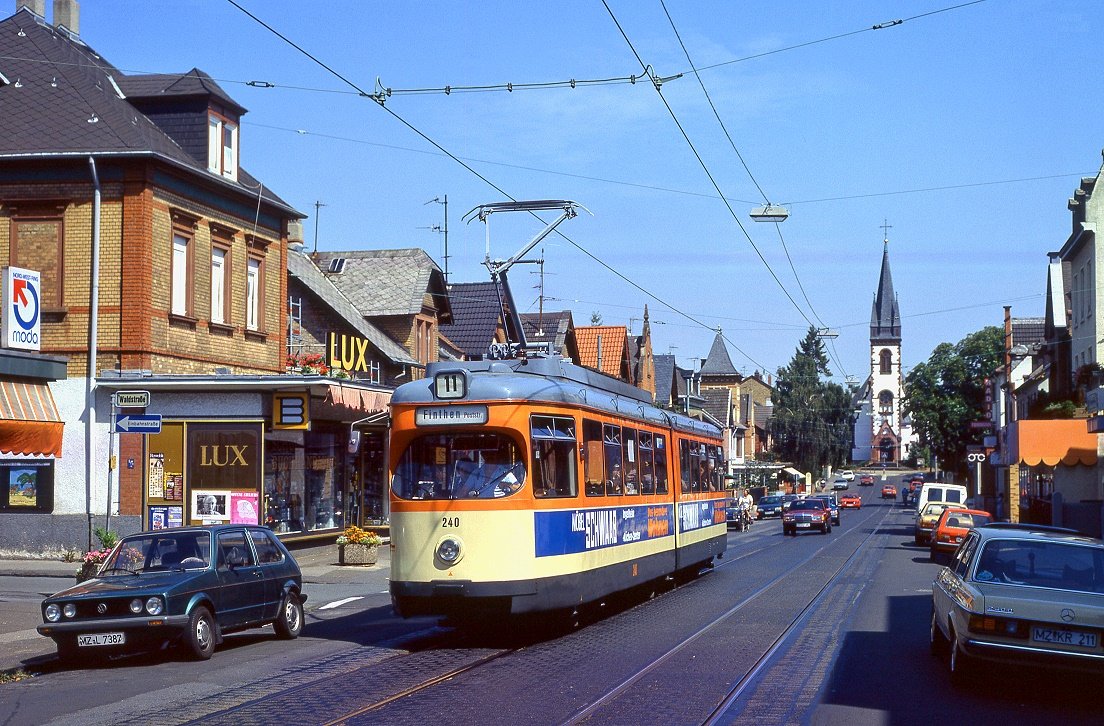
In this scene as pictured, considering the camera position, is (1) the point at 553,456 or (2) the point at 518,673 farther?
(1) the point at 553,456

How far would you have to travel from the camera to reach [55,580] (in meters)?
23.9

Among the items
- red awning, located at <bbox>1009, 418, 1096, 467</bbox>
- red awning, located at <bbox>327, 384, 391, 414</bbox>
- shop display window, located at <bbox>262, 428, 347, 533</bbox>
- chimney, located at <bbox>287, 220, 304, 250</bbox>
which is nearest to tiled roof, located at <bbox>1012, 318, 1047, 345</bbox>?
red awning, located at <bbox>1009, 418, 1096, 467</bbox>

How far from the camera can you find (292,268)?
130ft

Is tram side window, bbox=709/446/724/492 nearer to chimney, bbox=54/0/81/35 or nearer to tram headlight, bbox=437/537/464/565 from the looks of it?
tram headlight, bbox=437/537/464/565

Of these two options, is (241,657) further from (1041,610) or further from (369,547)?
(369,547)

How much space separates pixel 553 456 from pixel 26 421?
10715mm

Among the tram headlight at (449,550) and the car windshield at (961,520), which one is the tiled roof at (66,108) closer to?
the tram headlight at (449,550)

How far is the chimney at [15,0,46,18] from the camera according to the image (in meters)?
32.2

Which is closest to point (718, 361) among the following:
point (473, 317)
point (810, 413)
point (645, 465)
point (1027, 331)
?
point (810, 413)

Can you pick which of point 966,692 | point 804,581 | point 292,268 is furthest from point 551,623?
point 292,268

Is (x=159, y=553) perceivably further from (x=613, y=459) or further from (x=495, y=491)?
(x=613, y=459)

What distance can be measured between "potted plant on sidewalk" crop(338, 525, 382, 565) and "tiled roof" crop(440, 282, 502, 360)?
26.7 metres

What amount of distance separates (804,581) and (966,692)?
1413cm

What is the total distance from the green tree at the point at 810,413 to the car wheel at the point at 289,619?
112 m
